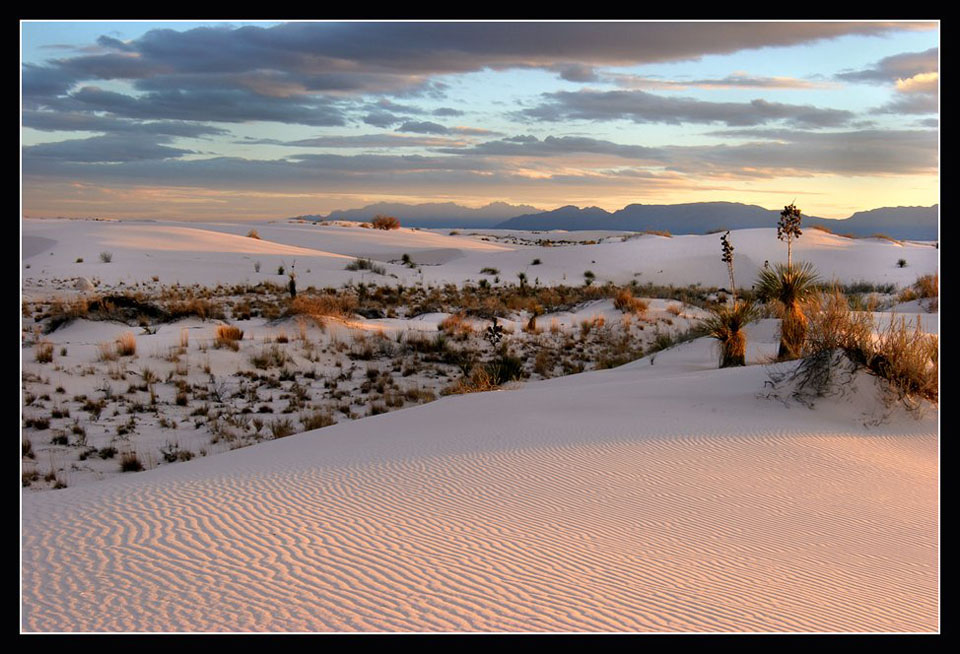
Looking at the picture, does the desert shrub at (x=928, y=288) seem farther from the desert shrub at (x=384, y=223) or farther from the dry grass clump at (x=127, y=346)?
the desert shrub at (x=384, y=223)

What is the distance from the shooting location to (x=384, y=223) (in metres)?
73.3

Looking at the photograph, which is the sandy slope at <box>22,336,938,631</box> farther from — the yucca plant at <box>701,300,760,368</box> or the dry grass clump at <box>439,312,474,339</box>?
the dry grass clump at <box>439,312,474,339</box>

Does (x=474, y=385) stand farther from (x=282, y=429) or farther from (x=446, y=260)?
(x=446, y=260)

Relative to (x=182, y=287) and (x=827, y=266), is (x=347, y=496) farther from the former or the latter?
(x=827, y=266)

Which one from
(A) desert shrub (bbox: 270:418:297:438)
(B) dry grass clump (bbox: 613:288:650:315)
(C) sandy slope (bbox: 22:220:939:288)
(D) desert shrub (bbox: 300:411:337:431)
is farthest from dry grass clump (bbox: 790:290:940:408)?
(C) sandy slope (bbox: 22:220:939:288)

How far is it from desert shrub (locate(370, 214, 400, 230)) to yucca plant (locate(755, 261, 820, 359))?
2454 inches

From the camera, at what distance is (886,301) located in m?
24.6

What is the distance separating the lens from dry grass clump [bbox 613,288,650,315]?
2266 centimetres

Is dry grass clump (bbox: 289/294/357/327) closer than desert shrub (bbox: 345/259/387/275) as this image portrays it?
Yes

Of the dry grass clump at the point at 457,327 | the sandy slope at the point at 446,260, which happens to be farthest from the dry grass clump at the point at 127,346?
the sandy slope at the point at 446,260

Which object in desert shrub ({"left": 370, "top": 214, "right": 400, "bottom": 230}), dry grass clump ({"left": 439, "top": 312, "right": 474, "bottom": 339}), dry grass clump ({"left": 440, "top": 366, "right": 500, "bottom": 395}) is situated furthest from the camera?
desert shrub ({"left": 370, "top": 214, "right": 400, "bottom": 230})

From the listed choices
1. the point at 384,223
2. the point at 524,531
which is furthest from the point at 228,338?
the point at 384,223

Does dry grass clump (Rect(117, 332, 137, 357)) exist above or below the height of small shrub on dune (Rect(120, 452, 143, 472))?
above

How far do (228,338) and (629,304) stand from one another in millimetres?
11973
